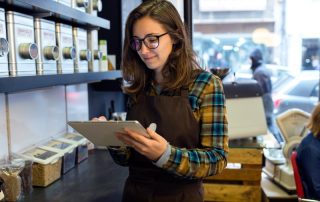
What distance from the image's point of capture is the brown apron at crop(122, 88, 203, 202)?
1.30 m

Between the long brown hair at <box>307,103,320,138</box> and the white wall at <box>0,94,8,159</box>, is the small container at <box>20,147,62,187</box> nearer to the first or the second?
the white wall at <box>0,94,8,159</box>

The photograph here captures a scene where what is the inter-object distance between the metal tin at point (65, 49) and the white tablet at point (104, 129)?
0.59 m

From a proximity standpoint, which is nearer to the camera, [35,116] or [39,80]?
[39,80]

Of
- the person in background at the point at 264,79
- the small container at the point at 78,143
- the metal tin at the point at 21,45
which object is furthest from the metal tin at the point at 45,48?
the person in background at the point at 264,79

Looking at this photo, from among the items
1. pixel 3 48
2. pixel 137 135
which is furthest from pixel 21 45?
pixel 137 135

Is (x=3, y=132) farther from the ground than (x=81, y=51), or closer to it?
closer to it

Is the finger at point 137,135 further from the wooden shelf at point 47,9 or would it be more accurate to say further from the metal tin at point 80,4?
the metal tin at point 80,4

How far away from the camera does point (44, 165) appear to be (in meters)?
1.71

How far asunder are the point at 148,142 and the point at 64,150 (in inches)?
35.8

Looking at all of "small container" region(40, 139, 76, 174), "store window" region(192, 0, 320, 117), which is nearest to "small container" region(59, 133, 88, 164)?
"small container" region(40, 139, 76, 174)

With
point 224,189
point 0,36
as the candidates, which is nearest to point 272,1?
point 224,189

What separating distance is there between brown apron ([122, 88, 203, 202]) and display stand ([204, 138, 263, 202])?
4.25ft

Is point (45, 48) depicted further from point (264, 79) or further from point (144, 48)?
point (264, 79)

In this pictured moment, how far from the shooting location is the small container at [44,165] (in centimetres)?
171
